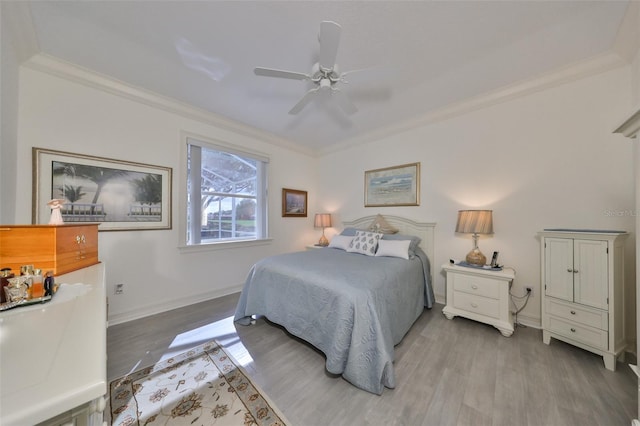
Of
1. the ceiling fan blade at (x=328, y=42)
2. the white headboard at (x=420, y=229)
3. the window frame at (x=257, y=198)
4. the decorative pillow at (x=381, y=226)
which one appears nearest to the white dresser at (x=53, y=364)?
the ceiling fan blade at (x=328, y=42)

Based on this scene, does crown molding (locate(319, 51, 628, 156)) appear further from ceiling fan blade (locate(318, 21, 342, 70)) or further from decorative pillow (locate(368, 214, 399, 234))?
ceiling fan blade (locate(318, 21, 342, 70))

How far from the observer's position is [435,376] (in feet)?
5.30

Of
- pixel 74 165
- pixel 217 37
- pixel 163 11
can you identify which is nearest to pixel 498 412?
pixel 217 37

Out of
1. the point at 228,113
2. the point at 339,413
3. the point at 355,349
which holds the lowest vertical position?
the point at 339,413

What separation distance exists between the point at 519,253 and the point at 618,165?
1089 millimetres

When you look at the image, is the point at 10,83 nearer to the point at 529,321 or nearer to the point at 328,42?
the point at 328,42

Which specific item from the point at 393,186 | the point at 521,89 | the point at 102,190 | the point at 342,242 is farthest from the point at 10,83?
the point at 521,89

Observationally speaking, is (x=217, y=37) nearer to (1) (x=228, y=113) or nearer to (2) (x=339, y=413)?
(1) (x=228, y=113)

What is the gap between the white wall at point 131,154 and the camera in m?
1.96

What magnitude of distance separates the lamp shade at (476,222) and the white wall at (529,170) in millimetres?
303

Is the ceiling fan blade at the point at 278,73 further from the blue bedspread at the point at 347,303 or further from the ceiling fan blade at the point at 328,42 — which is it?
the blue bedspread at the point at 347,303

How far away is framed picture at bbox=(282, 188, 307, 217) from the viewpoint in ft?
13.3

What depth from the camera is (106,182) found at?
2297mm

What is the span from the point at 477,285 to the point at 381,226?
1415 mm
